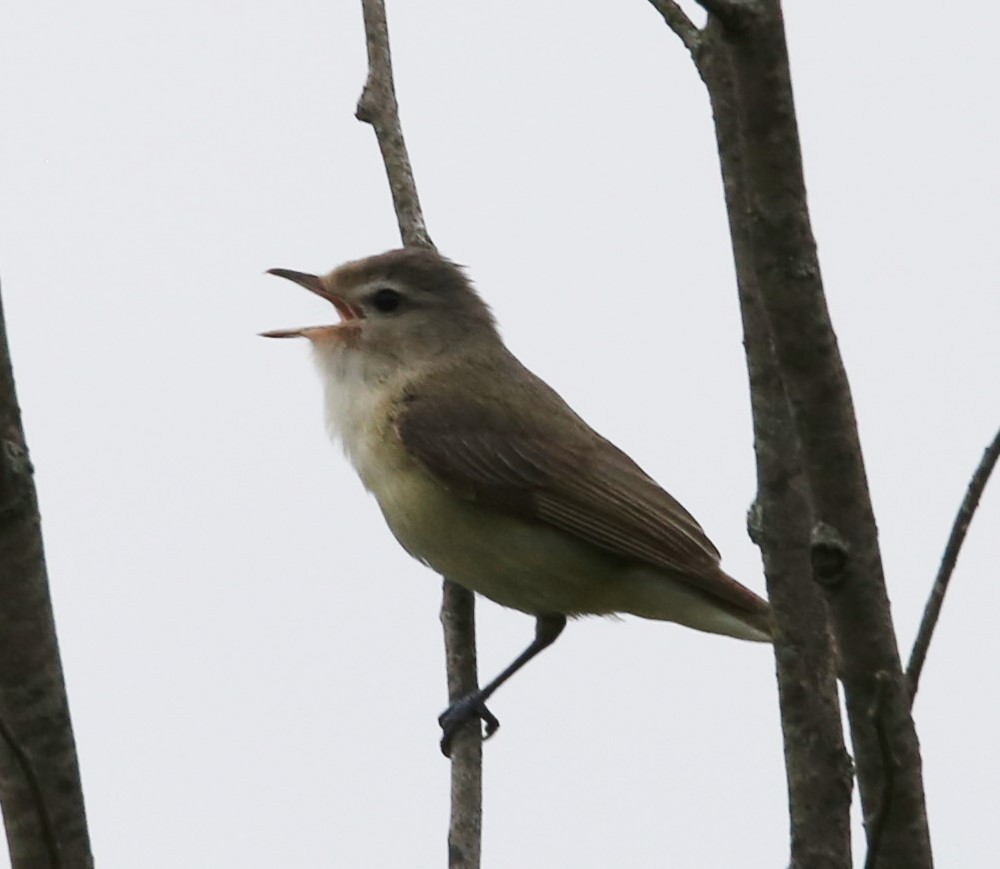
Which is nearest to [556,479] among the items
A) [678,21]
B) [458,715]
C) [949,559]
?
[458,715]

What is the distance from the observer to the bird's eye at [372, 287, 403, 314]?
21.1 ft

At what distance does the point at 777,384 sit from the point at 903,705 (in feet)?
2.24

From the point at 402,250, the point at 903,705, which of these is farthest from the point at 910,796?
the point at 402,250

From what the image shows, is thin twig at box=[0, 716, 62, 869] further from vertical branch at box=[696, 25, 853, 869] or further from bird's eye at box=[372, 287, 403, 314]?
bird's eye at box=[372, 287, 403, 314]

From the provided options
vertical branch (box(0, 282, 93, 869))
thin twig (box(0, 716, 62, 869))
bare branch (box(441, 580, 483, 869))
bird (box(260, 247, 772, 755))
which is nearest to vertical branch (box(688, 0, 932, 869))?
vertical branch (box(0, 282, 93, 869))

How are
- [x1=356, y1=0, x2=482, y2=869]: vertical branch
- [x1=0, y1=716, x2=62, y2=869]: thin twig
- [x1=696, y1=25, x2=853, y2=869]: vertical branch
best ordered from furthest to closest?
[x1=356, y1=0, x2=482, y2=869]: vertical branch, [x1=696, y1=25, x2=853, y2=869]: vertical branch, [x1=0, y1=716, x2=62, y2=869]: thin twig

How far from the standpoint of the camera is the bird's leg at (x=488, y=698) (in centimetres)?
514

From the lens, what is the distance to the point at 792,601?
126 inches

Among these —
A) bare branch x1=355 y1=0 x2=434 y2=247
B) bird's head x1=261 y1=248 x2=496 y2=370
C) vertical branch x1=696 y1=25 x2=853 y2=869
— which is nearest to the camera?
vertical branch x1=696 y1=25 x2=853 y2=869

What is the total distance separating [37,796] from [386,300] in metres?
4.01

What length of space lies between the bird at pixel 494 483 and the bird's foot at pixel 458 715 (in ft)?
0.38

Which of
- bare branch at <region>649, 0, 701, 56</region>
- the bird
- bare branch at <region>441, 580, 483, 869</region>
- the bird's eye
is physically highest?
the bird's eye

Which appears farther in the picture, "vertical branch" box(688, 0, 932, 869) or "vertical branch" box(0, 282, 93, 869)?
"vertical branch" box(688, 0, 932, 869)

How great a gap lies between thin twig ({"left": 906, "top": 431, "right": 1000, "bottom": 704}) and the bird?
2.43m
